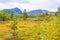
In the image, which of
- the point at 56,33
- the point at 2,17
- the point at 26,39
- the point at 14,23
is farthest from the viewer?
the point at 2,17

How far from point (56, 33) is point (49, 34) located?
0.39 m

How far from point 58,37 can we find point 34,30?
2.24 meters

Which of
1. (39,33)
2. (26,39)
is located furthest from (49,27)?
(26,39)

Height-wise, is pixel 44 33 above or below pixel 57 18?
below

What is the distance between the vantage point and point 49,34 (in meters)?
12.2

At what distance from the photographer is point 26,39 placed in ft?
48.0

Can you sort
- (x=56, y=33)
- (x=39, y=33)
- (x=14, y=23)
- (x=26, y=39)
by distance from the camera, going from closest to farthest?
(x=56, y=33) → (x=39, y=33) → (x=26, y=39) → (x=14, y=23)

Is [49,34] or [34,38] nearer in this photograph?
[49,34]

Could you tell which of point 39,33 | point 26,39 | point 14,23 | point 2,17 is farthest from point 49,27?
point 2,17

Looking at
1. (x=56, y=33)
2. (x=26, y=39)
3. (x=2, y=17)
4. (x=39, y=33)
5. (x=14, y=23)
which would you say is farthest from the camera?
(x=2, y=17)

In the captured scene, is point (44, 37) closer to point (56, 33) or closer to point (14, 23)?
point (56, 33)

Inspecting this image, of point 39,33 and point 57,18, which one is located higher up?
point 57,18

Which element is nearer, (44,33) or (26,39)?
(44,33)

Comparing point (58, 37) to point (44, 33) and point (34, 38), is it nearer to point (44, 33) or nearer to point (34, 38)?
point (44, 33)
